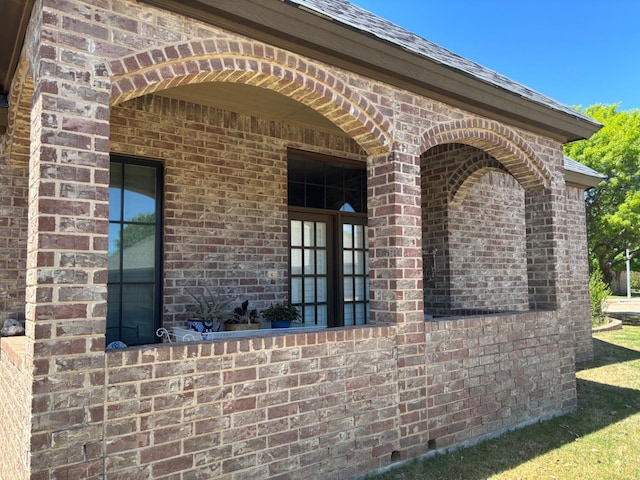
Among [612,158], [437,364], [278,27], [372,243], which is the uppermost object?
[612,158]

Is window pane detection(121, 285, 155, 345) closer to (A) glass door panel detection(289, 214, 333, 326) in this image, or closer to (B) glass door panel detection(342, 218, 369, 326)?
(A) glass door panel detection(289, 214, 333, 326)

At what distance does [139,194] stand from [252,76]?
2.31 m

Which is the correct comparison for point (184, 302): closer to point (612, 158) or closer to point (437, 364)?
point (437, 364)

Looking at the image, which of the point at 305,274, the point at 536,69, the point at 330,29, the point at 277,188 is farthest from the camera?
the point at 536,69

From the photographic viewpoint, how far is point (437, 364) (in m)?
4.83

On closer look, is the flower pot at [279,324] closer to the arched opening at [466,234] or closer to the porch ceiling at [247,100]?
the porch ceiling at [247,100]

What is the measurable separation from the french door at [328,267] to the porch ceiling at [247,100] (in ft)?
4.18

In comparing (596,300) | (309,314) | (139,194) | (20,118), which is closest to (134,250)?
(139,194)

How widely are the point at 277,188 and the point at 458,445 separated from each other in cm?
351

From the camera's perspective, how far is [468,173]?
7.65m

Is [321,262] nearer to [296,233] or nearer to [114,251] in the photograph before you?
[296,233]

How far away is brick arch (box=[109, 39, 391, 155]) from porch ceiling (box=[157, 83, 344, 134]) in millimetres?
1250

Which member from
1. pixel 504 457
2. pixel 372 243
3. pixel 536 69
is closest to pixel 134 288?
pixel 372 243

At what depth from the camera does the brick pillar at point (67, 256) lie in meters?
2.73
